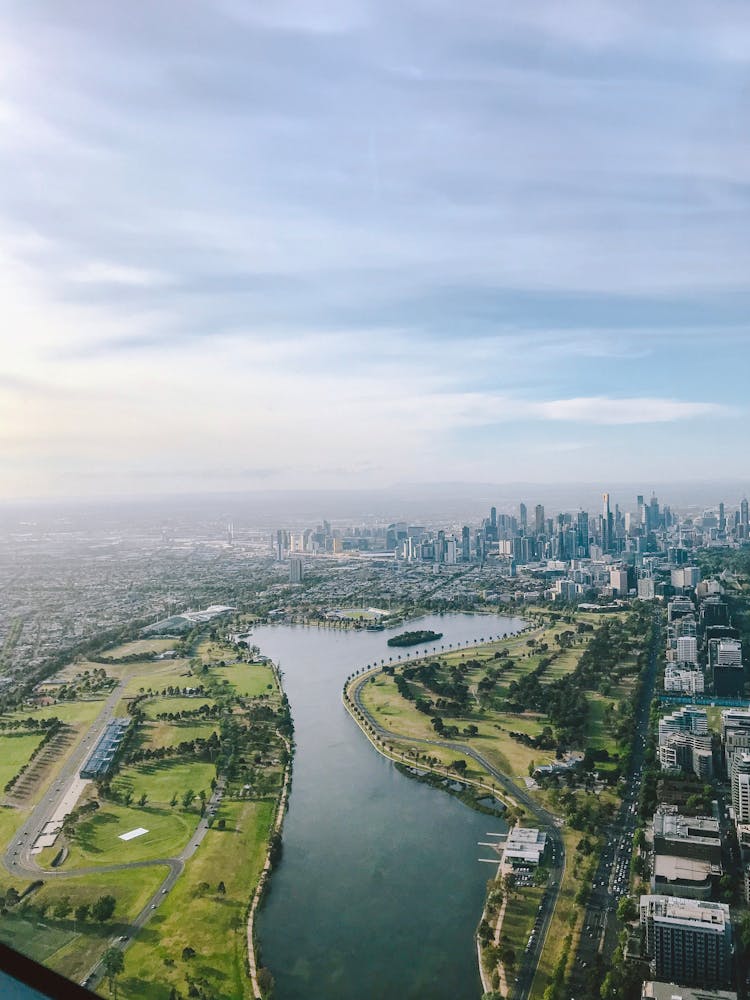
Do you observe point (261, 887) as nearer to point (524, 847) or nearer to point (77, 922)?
point (77, 922)

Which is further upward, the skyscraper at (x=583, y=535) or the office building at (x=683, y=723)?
the skyscraper at (x=583, y=535)

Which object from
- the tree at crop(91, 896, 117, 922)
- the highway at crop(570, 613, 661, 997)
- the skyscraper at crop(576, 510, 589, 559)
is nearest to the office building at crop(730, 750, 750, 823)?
the highway at crop(570, 613, 661, 997)

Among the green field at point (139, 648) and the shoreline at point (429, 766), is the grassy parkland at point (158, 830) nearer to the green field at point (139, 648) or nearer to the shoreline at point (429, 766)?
the shoreline at point (429, 766)

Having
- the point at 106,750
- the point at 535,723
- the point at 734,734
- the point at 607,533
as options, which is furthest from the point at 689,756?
the point at 607,533

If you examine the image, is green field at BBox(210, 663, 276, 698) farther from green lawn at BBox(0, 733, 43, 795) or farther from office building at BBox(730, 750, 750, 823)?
office building at BBox(730, 750, 750, 823)

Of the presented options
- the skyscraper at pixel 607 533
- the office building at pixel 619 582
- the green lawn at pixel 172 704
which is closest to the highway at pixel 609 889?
the green lawn at pixel 172 704

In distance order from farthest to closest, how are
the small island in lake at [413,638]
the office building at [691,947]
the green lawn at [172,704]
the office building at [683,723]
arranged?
the small island in lake at [413,638], the green lawn at [172,704], the office building at [683,723], the office building at [691,947]
